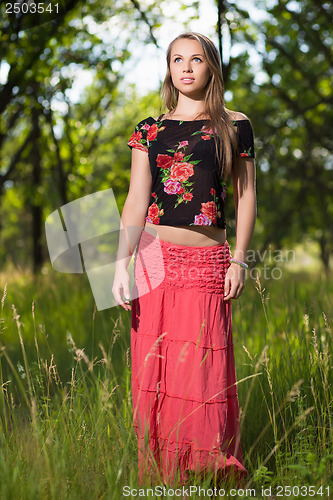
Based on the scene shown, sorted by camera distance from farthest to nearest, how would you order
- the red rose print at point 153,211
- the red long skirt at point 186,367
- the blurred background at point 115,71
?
the blurred background at point 115,71, the red rose print at point 153,211, the red long skirt at point 186,367

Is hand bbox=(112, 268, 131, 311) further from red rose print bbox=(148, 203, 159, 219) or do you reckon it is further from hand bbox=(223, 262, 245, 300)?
hand bbox=(223, 262, 245, 300)

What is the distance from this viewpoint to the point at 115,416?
8.96 ft

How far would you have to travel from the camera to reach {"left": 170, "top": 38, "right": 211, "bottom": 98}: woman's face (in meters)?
2.26

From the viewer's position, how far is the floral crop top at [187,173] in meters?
2.20

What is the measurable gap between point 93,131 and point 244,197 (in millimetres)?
9147

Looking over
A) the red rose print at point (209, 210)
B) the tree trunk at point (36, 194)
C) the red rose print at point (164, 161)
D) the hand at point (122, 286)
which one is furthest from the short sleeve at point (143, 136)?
the tree trunk at point (36, 194)

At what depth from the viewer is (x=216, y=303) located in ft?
7.23

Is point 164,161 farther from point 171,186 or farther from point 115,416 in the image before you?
point 115,416

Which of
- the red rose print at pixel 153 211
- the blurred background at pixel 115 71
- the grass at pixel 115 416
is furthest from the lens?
the blurred background at pixel 115 71

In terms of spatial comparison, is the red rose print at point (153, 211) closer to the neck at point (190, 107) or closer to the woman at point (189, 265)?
the woman at point (189, 265)

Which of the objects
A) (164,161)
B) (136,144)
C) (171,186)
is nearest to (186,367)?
(171,186)

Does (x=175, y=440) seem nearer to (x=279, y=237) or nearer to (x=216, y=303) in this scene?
(x=216, y=303)

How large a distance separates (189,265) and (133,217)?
0.35 metres

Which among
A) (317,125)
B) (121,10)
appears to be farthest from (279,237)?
(121,10)
